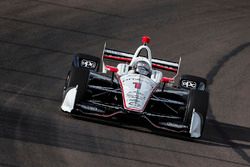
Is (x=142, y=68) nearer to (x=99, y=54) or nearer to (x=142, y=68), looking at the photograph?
(x=142, y=68)

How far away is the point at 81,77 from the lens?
46.2 feet

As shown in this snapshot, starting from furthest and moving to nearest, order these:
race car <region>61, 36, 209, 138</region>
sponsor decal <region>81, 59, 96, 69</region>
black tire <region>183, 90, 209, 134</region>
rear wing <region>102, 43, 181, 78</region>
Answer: rear wing <region>102, 43, 181, 78</region>, sponsor decal <region>81, 59, 96, 69</region>, black tire <region>183, 90, 209, 134</region>, race car <region>61, 36, 209, 138</region>

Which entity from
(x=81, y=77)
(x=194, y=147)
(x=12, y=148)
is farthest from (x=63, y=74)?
(x=12, y=148)

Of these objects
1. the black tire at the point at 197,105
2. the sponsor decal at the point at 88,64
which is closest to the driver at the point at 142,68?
the sponsor decal at the point at 88,64

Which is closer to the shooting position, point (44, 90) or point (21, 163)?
point (21, 163)

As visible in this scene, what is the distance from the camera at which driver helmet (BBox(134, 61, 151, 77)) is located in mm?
15062

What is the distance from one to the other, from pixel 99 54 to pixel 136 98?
634 centimetres

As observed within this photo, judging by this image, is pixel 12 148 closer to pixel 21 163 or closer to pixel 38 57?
pixel 21 163

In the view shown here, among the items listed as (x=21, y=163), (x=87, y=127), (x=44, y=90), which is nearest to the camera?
(x=21, y=163)

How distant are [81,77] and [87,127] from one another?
3.91 ft

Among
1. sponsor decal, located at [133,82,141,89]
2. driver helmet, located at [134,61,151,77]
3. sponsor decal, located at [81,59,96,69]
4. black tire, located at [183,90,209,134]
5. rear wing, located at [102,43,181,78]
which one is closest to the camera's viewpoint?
black tire, located at [183,90,209,134]

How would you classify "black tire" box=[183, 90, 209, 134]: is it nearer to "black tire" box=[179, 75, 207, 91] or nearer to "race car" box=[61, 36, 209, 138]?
"race car" box=[61, 36, 209, 138]

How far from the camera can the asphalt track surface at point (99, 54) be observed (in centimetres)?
1195

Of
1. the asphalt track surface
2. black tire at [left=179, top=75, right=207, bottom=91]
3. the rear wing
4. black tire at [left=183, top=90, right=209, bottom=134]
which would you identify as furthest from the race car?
the rear wing
